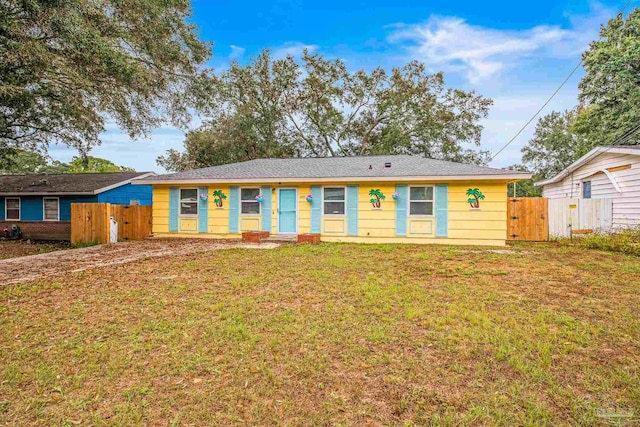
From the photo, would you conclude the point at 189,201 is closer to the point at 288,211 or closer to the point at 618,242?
the point at 288,211

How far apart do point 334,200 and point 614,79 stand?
15779 mm

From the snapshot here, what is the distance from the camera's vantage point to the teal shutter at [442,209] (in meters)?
11.0

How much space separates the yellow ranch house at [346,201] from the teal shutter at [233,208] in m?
0.04

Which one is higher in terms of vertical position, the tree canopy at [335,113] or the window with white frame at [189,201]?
the tree canopy at [335,113]

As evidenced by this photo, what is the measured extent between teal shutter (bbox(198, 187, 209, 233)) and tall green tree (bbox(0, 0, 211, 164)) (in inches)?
114

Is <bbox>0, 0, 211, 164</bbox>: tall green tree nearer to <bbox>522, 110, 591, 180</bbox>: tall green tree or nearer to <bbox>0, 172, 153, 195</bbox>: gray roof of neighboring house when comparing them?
<bbox>0, 172, 153, 195</bbox>: gray roof of neighboring house

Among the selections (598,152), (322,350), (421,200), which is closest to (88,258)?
(322,350)

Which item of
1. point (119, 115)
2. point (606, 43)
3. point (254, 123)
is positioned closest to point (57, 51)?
point (119, 115)

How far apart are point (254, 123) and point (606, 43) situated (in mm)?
20604

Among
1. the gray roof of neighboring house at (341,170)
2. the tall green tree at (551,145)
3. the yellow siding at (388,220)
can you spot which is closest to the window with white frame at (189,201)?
the yellow siding at (388,220)

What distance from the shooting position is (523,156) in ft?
108

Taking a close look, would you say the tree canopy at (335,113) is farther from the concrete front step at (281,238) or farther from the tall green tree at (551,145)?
the concrete front step at (281,238)

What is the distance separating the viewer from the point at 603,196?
501 inches

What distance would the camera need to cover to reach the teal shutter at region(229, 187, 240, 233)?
12.5 metres
